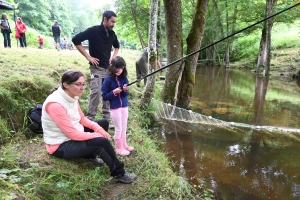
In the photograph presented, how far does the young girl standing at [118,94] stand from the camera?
9.78 ft

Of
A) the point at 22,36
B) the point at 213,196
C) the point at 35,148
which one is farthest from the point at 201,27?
the point at 22,36

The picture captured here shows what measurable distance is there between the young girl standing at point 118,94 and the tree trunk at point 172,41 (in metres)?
3.01

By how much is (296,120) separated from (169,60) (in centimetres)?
400

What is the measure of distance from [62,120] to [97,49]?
1572 millimetres

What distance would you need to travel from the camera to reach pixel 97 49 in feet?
11.7

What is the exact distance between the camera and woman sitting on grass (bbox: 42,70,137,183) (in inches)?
93.0

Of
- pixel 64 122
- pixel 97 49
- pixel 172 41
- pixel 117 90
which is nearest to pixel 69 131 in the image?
pixel 64 122

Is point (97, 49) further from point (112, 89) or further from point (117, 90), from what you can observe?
point (117, 90)

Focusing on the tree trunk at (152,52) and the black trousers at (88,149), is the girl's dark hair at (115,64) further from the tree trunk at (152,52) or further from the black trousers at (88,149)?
the tree trunk at (152,52)

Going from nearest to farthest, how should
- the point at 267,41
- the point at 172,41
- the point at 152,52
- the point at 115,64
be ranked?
the point at 115,64
the point at 152,52
the point at 172,41
the point at 267,41

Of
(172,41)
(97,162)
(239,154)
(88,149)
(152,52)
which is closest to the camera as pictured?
(88,149)

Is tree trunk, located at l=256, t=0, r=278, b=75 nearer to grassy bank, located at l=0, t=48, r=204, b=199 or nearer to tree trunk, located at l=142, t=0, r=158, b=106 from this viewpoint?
tree trunk, located at l=142, t=0, r=158, b=106

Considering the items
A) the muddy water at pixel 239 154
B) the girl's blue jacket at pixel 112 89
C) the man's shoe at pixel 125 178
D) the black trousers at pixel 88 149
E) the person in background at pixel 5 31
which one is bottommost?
the muddy water at pixel 239 154

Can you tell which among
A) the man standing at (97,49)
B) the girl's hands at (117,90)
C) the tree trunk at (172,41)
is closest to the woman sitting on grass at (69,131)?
the girl's hands at (117,90)
